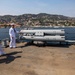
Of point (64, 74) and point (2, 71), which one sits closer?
point (64, 74)

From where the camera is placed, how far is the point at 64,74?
345 inches

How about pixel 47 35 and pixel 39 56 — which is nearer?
pixel 39 56

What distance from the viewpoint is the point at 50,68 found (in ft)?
31.5

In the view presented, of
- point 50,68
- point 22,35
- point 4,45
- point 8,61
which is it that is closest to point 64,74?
point 50,68

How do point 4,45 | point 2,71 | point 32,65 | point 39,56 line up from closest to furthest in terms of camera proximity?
point 2,71 → point 32,65 → point 39,56 → point 4,45

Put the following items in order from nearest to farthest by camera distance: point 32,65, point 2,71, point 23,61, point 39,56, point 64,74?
point 64,74 → point 2,71 → point 32,65 → point 23,61 → point 39,56

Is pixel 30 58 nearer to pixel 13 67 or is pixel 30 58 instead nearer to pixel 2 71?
pixel 13 67

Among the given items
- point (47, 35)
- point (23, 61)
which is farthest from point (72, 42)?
point (23, 61)

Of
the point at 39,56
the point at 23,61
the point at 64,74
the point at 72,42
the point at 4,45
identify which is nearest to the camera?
the point at 64,74

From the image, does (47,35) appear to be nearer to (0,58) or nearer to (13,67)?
(0,58)

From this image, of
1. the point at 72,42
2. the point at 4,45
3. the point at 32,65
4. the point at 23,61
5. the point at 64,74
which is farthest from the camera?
the point at 72,42

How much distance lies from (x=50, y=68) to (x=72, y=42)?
27.0ft

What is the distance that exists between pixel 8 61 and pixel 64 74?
349 centimetres

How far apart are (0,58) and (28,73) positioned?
3.25 metres
